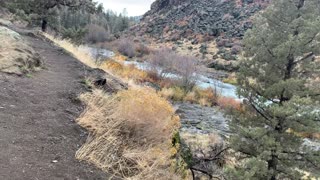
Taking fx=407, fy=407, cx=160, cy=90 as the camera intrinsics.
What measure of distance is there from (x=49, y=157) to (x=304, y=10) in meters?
5.20

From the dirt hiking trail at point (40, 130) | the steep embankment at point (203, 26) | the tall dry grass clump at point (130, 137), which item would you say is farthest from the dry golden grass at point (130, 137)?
the steep embankment at point (203, 26)

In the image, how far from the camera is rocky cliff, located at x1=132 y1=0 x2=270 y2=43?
239ft

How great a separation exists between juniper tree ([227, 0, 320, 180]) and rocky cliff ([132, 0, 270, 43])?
59314 millimetres

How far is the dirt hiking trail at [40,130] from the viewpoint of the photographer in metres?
5.24

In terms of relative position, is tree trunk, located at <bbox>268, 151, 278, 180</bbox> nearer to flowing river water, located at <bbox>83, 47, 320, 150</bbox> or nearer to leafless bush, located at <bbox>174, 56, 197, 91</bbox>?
flowing river water, located at <bbox>83, 47, 320, 150</bbox>

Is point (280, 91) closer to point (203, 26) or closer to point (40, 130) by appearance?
point (40, 130)

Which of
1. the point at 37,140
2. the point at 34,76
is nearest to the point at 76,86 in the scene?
the point at 34,76

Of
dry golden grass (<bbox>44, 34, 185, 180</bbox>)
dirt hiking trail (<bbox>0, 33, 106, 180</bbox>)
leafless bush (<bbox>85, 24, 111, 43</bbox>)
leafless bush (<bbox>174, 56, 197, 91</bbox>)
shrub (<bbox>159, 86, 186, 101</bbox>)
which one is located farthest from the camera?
leafless bush (<bbox>85, 24, 111, 43</bbox>)

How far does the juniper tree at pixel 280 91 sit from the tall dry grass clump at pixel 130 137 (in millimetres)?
1525

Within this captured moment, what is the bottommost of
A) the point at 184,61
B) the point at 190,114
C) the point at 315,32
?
the point at 190,114

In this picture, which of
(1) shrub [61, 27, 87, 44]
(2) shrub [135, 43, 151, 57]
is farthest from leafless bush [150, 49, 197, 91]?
(2) shrub [135, 43, 151, 57]

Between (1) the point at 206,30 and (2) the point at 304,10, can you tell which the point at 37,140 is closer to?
(2) the point at 304,10

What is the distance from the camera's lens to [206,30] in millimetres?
75438

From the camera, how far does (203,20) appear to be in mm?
81688
